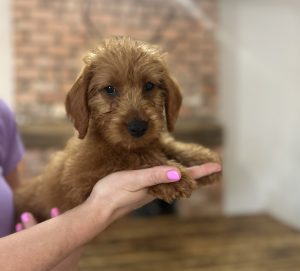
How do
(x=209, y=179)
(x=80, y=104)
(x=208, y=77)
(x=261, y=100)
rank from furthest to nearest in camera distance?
(x=261, y=100), (x=208, y=77), (x=209, y=179), (x=80, y=104)

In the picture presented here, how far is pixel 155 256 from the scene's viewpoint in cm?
340

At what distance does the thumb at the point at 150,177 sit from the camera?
1.32 m

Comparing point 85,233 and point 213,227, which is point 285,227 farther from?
point 85,233

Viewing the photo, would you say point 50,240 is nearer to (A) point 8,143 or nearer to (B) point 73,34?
(A) point 8,143

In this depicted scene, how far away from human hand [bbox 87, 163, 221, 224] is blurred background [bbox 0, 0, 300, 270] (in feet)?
10.2

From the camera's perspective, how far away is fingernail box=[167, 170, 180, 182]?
1327mm

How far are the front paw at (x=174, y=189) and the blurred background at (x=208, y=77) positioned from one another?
3.07 meters

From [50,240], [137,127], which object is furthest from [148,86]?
[50,240]

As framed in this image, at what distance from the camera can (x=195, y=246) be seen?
3.64 metres

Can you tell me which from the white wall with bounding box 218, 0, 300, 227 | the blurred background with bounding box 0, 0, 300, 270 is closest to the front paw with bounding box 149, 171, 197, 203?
the blurred background with bounding box 0, 0, 300, 270

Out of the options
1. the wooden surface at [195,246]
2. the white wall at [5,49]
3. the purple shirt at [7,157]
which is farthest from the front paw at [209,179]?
the white wall at [5,49]

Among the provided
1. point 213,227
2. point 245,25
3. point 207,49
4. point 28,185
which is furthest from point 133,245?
point 245,25

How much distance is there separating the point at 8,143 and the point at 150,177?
77 centimetres

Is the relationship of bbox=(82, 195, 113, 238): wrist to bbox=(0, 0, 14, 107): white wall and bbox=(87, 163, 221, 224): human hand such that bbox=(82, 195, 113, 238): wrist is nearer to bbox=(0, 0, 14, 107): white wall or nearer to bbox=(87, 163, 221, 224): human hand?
bbox=(87, 163, 221, 224): human hand
